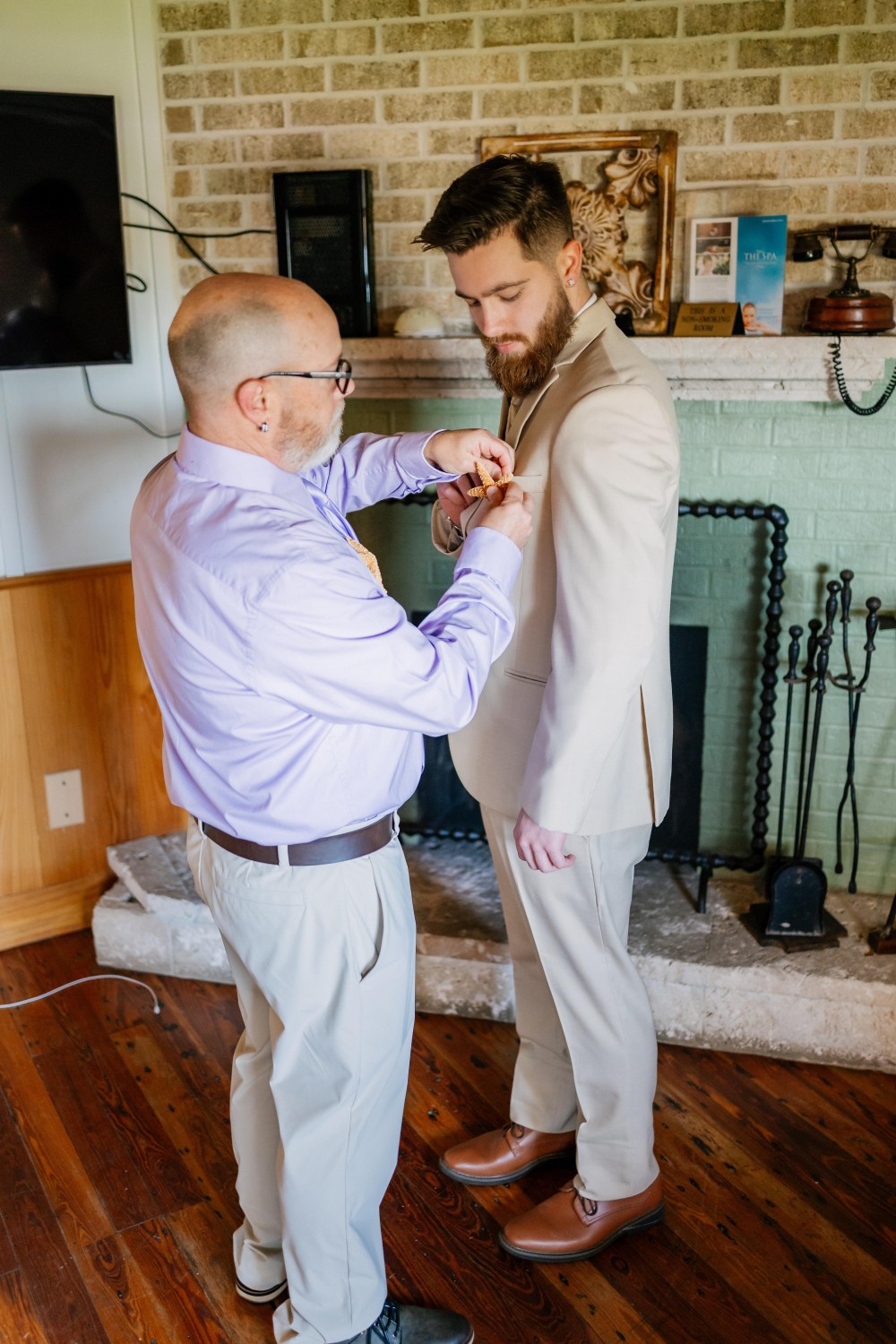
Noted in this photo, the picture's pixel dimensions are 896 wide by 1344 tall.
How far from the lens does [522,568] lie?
1.80 meters

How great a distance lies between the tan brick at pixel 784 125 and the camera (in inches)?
96.3

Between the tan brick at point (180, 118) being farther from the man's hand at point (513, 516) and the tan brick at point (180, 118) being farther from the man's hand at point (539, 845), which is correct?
the man's hand at point (539, 845)

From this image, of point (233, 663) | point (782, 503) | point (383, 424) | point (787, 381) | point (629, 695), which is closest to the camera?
point (233, 663)

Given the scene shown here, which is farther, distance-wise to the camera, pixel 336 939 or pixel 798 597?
pixel 798 597

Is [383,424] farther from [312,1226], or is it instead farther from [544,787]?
[312,1226]

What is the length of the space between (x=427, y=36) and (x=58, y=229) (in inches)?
38.0

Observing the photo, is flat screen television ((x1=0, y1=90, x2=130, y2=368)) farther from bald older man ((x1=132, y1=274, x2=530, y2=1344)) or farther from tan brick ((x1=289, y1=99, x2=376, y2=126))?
bald older man ((x1=132, y1=274, x2=530, y2=1344))

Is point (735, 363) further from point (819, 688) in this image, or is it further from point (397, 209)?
point (397, 209)

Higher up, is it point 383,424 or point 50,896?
point 383,424

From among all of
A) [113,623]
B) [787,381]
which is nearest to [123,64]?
[113,623]

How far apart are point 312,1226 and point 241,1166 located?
253 mm

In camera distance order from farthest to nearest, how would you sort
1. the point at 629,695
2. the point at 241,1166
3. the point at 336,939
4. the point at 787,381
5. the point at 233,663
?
the point at 787,381, the point at 241,1166, the point at 629,695, the point at 336,939, the point at 233,663

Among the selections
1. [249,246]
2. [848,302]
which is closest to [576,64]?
[848,302]

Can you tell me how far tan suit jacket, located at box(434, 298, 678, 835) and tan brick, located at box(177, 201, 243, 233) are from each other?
1404mm
